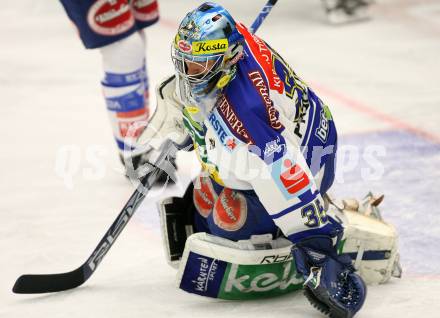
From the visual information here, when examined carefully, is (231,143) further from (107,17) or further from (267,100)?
(107,17)

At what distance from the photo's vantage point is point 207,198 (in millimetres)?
3355

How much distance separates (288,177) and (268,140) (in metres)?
0.12

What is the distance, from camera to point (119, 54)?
4.43 meters

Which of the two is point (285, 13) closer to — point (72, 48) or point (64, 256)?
point (72, 48)

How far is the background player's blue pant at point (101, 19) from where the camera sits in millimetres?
4359


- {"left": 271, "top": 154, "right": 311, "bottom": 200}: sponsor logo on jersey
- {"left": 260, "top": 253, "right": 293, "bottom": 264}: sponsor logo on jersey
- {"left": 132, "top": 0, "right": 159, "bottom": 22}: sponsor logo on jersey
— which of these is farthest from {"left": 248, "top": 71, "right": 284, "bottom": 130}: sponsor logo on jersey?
{"left": 132, "top": 0, "right": 159, "bottom": 22}: sponsor logo on jersey

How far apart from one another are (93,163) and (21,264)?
126cm

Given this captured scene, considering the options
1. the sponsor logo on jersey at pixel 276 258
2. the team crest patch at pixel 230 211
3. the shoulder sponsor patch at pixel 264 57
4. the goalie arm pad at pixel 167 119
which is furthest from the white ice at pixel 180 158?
the shoulder sponsor patch at pixel 264 57

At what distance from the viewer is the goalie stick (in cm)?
333

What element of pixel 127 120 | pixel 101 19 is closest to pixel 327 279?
pixel 127 120

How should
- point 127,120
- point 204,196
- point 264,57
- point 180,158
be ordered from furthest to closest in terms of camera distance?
point 180,158 → point 127,120 → point 204,196 → point 264,57

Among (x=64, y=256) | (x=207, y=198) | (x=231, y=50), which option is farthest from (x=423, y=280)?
(x=64, y=256)

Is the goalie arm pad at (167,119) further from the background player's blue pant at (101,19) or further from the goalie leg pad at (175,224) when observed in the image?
the background player's blue pant at (101,19)

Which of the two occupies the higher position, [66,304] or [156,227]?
[66,304]
